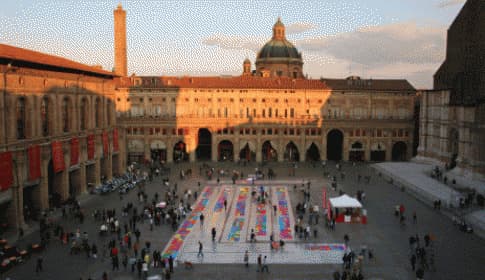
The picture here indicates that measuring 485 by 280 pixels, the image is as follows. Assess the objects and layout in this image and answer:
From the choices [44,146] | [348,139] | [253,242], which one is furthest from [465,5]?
[44,146]

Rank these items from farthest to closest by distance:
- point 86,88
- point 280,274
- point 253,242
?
point 86,88 → point 253,242 → point 280,274

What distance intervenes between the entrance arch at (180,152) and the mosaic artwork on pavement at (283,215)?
25.5 m

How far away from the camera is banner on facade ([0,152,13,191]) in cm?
3134

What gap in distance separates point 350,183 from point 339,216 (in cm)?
1733

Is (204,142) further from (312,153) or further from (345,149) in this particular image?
(345,149)

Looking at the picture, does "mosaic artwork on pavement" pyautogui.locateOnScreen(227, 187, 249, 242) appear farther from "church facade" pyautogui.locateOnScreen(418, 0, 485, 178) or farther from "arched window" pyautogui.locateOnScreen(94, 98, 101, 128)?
"church facade" pyautogui.locateOnScreen(418, 0, 485, 178)

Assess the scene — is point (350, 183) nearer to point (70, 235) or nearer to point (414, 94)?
point (414, 94)

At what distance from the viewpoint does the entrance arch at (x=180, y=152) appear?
7186 cm

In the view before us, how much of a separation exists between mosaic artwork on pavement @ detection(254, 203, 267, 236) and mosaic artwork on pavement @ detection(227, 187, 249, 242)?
1.21 metres

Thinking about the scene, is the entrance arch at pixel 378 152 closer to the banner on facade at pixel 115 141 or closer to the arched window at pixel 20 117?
the banner on facade at pixel 115 141

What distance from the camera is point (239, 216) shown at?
126ft

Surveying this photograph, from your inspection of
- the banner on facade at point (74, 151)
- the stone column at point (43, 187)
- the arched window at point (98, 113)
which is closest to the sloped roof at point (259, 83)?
the arched window at point (98, 113)

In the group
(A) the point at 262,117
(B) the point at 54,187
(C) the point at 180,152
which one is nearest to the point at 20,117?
(B) the point at 54,187

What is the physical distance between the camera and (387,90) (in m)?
70.9
